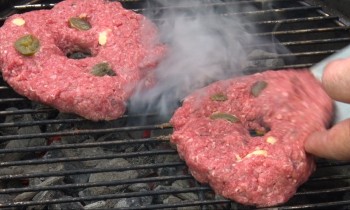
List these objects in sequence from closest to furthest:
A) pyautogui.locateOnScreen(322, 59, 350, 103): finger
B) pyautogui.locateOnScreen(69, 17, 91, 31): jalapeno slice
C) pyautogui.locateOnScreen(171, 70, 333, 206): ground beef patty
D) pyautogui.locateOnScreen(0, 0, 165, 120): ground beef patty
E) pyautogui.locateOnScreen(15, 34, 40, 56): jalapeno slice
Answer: pyautogui.locateOnScreen(322, 59, 350, 103): finger
pyautogui.locateOnScreen(171, 70, 333, 206): ground beef patty
pyautogui.locateOnScreen(0, 0, 165, 120): ground beef patty
pyautogui.locateOnScreen(15, 34, 40, 56): jalapeno slice
pyautogui.locateOnScreen(69, 17, 91, 31): jalapeno slice

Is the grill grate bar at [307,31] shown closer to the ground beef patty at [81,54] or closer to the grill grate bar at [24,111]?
the ground beef patty at [81,54]

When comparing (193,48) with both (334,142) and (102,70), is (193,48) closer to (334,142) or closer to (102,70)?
(102,70)

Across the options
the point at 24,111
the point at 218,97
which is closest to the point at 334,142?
the point at 218,97

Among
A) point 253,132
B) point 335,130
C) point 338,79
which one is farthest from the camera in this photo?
point 253,132

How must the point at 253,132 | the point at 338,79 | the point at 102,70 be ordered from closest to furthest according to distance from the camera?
the point at 338,79 → the point at 253,132 → the point at 102,70

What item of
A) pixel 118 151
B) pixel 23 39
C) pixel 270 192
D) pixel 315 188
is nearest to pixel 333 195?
pixel 315 188

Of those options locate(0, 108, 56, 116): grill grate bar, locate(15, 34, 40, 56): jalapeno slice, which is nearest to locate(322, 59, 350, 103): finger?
locate(0, 108, 56, 116): grill grate bar

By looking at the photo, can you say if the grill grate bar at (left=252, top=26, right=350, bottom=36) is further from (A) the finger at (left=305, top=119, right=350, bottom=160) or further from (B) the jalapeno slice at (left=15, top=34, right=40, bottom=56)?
(B) the jalapeno slice at (left=15, top=34, right=40, bottom=56)
